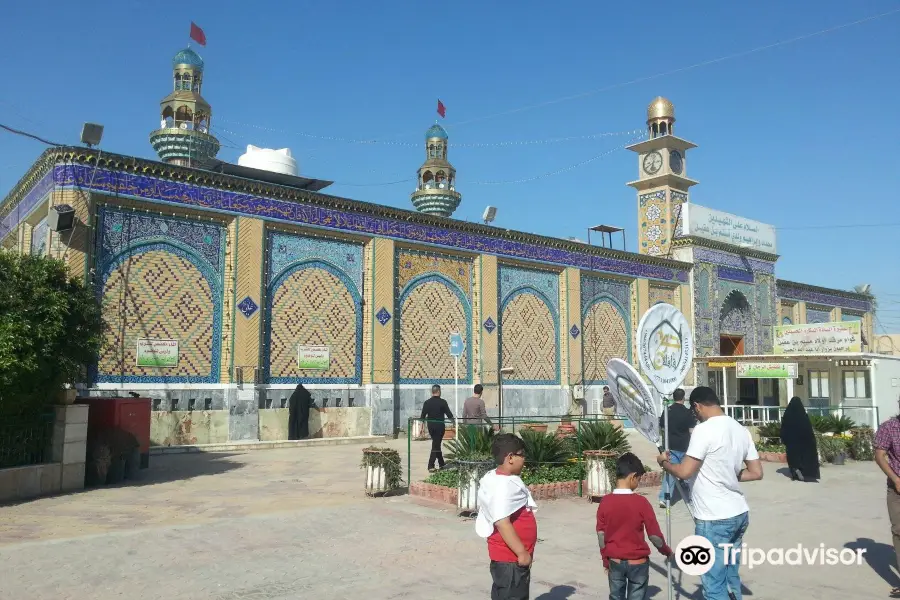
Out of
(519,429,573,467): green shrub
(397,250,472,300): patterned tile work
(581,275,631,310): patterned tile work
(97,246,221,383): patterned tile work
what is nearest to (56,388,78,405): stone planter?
(97,246,221,383): patterned tile work

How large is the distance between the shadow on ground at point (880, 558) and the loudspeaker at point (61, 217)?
44.0 feet

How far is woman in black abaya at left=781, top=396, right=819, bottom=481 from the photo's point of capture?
11852 millimetres

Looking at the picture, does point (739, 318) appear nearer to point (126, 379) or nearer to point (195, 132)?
point (195, 132)

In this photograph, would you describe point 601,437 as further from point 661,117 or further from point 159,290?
point 661,117

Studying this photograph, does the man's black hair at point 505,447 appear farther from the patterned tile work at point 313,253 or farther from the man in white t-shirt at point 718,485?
the patterned tile work at point 313,253

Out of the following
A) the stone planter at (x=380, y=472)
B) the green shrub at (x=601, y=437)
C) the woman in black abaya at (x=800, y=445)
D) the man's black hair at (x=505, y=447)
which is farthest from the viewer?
the woman in black abaya at (x=800, y=445)

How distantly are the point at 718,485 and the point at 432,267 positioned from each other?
15967 millimetres

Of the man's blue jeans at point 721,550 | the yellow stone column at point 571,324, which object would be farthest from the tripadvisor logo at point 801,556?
the yellow stone column at point 571,324

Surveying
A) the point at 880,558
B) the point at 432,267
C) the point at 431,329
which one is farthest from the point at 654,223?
the point at 880,558

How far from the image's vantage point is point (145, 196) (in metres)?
14.8

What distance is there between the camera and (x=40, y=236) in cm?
1545

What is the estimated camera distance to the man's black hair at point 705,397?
4.54 m

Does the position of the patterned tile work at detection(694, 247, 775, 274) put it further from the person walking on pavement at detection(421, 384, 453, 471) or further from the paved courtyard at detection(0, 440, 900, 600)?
the person walking on pavement at detection(421, 384, 453, 471)

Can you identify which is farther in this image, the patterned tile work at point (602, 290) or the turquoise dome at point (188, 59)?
the patterned tile work at point (602, 290)
